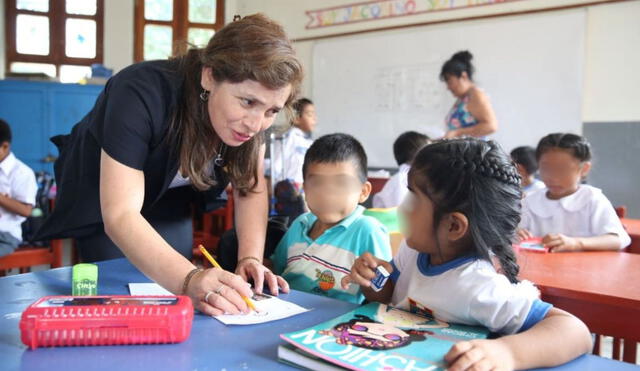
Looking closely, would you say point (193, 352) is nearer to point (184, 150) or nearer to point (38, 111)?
point (184, 150)

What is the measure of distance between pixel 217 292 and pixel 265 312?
9 cm

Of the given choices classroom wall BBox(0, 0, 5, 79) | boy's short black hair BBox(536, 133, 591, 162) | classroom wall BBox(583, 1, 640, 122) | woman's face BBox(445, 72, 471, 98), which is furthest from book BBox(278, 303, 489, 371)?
classroom wall BBox(0, 0, 5, 79)

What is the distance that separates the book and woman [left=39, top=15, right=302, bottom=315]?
7.9 inches

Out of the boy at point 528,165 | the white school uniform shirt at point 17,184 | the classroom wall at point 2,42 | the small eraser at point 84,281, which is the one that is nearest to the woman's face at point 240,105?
the small eraser at point 84,281

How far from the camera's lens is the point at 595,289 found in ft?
4.07

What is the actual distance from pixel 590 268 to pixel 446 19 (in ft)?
13.0

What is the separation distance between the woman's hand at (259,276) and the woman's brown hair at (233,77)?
0.74 ft

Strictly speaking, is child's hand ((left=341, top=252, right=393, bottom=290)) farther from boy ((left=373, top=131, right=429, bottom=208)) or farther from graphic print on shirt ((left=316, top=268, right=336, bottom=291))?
boy ((left=373, top=131, right=429, bottom=208))

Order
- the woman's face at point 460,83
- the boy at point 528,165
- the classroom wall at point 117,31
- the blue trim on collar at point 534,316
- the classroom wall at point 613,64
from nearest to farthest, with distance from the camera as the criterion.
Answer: the blue trim on collar at point 534,316 → the boy at point 528,165 → the woman's face at point 460,83 → the classroom wall at point 613,64 → the classroom wall at point 117,31

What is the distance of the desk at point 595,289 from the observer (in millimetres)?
1165

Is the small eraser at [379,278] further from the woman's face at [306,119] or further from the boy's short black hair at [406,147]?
the woman's face at [306,119]

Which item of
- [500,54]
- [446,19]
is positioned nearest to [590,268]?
[500,54]

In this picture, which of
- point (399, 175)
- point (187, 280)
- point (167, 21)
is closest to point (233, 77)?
point (187, 280)

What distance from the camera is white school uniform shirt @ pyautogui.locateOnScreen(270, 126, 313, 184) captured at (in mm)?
3912
